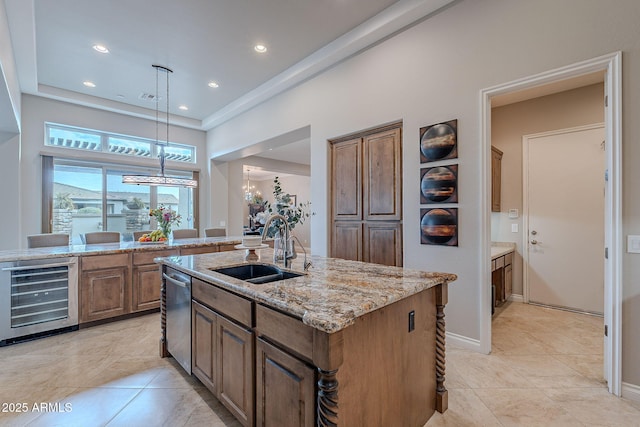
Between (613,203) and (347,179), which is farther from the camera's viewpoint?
(347,179)

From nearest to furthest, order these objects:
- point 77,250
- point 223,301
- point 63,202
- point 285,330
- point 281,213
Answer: point 285,330 → point 223,301 → point 281,213 → point 77,250 → point 63,202

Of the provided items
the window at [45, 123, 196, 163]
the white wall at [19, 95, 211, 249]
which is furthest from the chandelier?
the white wall at [19, 95, 211, 249]

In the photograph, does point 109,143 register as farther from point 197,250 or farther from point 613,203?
point 613,203

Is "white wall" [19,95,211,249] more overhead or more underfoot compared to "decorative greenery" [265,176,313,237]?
more overhead

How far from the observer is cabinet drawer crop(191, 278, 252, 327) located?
1.58 m

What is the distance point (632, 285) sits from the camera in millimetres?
1983

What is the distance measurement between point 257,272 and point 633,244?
2753mm

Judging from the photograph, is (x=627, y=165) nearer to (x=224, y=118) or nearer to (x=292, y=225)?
(x=292, y=225)

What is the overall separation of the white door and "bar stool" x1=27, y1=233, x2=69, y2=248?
660cm

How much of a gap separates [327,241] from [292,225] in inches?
70.8

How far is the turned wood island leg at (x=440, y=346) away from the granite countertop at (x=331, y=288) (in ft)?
0.32

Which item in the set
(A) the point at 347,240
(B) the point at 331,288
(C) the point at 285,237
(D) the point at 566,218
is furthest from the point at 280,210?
(D) the point at 566,218

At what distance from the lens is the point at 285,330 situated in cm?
131

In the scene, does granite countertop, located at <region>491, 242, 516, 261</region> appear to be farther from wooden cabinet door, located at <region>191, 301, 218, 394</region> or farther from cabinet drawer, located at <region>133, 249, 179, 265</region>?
cabinet drawer, located at <region>133, 249, 179, 265</region>
